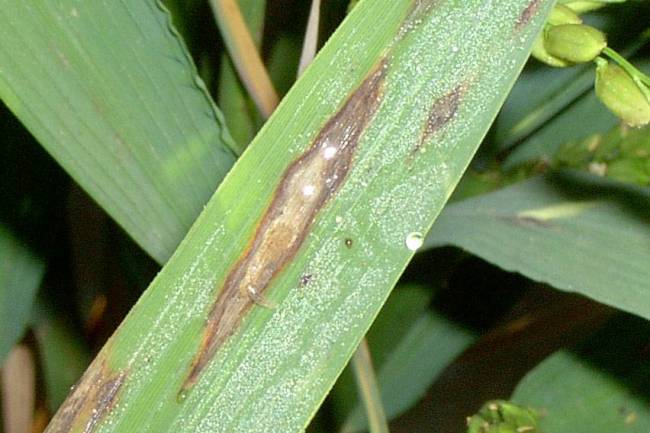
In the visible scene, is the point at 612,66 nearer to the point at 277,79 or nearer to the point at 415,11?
the point at 415,11

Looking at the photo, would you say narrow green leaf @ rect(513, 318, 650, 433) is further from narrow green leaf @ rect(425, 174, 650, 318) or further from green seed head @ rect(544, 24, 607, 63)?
green seed head @ rect(544, 24, 607, 63)

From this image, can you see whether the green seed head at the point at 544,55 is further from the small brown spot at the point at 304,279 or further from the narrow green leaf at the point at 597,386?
the narrow green leaf at the point at 597,386

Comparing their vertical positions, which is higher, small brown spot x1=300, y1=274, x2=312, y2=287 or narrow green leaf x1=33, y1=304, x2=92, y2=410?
small brown spot x1=300, y1=274, x2=312, y2=287

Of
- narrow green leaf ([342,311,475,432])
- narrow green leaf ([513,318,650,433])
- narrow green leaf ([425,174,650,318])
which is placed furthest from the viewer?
narrow green leaf ([342,311,475,432])

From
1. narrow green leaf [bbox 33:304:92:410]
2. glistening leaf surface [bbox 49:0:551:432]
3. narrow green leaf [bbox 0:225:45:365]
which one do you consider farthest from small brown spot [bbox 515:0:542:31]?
narrow green leaf [bbox 33:304:92:410]

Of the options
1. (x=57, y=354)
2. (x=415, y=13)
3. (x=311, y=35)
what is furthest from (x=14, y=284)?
(x=415, y=13)

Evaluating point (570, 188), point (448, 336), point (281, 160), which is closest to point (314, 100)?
point (281, 160)
